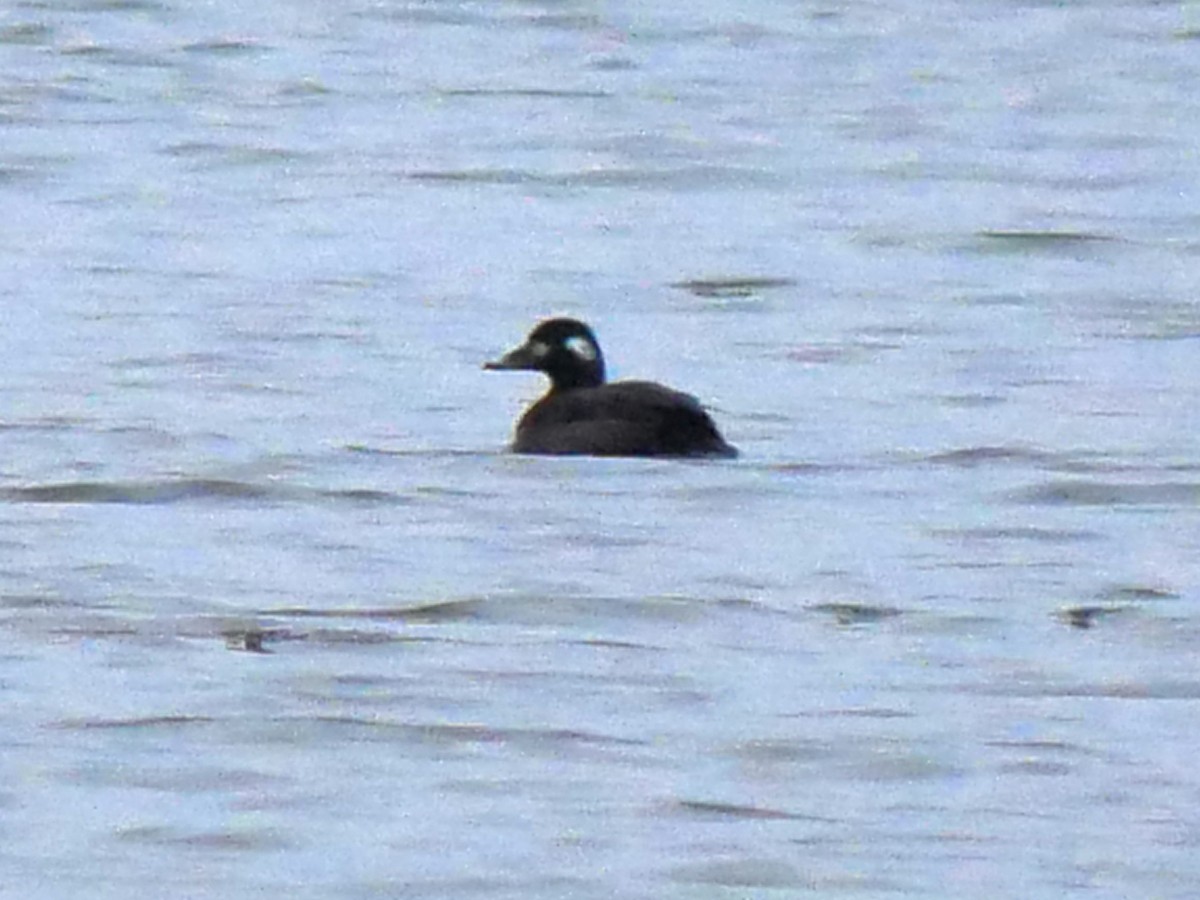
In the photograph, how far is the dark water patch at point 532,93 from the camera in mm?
26391

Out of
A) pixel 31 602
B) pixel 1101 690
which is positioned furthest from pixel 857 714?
pixel 31 602

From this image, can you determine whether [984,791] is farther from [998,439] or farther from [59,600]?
[998,439]

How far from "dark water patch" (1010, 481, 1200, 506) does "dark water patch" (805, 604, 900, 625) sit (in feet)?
6.66

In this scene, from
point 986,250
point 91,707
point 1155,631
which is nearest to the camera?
point 91,707

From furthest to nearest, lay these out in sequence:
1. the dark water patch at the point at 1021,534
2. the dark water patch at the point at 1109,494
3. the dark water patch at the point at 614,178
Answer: the dark water patch at the point at 614,178 < the dark water patch at the point at 1109,494 < the dark water patch at the point at 1021,534

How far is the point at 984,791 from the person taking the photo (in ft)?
30.3

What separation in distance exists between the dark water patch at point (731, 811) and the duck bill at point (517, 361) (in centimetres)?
558

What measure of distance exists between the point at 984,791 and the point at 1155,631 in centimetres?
176

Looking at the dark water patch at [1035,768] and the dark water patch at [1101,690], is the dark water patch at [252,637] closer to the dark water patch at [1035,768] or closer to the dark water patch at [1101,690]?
the dark water patch at [1101,690]

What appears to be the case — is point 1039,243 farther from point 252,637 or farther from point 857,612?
point 252,637

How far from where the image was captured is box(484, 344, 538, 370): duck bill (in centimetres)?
1465

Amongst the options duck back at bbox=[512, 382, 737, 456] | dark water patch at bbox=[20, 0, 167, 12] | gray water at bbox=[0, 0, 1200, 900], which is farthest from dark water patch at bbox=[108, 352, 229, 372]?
dark water patch at bbox=[20, 0, 167, 12]

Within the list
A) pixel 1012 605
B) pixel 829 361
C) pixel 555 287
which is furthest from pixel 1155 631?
pixel 555 287

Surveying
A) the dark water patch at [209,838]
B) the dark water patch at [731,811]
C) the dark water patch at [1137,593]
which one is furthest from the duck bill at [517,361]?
the dark water patch at [209,838]
